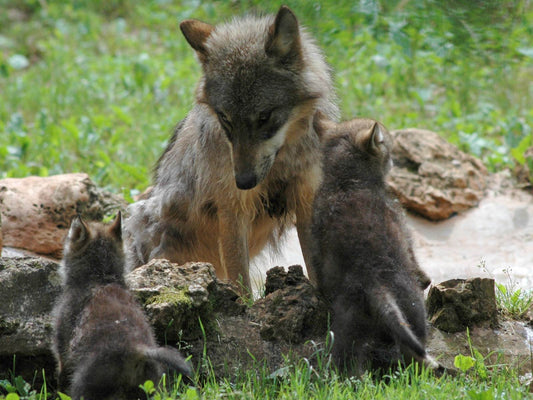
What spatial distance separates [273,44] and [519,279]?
3477 millimetres

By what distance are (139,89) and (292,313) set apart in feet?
25.3

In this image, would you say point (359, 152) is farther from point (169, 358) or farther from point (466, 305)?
point (169, 358)

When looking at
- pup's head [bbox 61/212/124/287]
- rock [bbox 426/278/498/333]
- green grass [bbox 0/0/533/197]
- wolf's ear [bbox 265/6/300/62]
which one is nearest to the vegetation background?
green grass [bbox 0/0/533/197]

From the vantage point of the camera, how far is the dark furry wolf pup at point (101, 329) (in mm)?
4062

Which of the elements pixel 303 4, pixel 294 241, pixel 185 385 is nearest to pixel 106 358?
pixel 185 385

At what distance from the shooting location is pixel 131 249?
708cm

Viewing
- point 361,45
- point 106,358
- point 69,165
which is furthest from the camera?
point 361,45

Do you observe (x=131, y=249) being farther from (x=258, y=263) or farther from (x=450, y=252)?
(x=450, y=252)

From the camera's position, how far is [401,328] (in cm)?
438

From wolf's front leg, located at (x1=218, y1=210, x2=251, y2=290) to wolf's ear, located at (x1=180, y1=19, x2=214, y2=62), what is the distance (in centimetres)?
137

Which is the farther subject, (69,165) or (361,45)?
(361,45)

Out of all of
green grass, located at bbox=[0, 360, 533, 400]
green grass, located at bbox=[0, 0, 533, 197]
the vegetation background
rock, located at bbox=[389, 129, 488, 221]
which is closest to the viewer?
green grass, located at bbox=[0, 360, 533, 400]

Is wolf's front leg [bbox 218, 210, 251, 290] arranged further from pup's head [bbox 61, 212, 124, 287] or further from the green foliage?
the green foliage

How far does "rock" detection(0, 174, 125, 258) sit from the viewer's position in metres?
7.38
